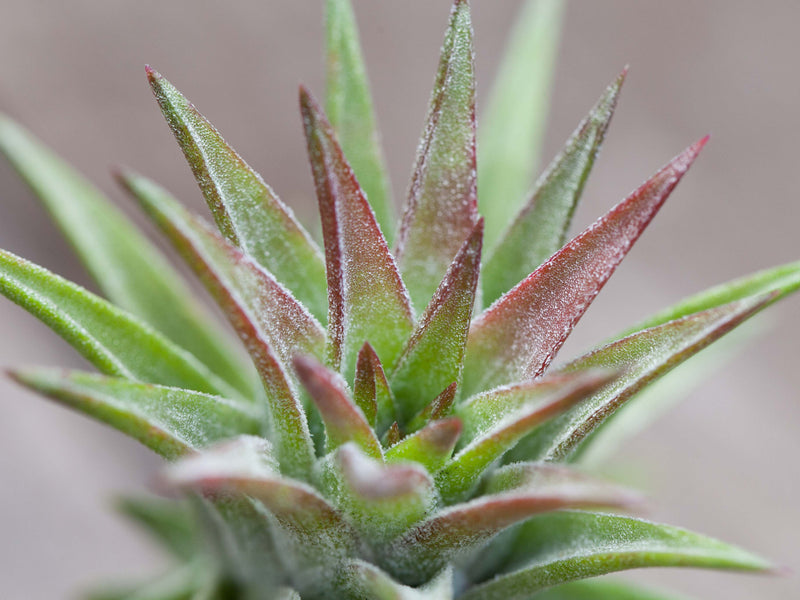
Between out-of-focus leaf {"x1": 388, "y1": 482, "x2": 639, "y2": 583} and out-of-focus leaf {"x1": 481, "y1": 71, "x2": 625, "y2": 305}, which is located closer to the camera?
out-of-focus leaf {"x1": 388, "y1": 482, "x2": 639, "y2": 583}

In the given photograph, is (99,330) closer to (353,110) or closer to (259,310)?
(259,310)

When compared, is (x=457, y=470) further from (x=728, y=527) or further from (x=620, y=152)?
(x=620, y=152)

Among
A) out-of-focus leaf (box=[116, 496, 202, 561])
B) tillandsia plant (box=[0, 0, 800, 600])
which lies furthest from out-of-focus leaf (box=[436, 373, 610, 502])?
out-of-focus leaf (box=[116, 496, 202, 561])

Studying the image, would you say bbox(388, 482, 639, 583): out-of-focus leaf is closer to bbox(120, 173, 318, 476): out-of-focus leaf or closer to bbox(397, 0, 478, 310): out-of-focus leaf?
bbox(120, 173, 318, 476): out-of-focus leaf

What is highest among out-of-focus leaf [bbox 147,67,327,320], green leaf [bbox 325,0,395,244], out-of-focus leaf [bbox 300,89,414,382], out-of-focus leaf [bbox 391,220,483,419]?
green leaf [bbox 325,0,395,244]

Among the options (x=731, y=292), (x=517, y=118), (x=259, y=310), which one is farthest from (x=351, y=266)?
(x=517, y=118)

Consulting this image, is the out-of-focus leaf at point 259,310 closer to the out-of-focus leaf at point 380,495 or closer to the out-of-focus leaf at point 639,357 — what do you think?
the out-of-focus leaf at point 380,495

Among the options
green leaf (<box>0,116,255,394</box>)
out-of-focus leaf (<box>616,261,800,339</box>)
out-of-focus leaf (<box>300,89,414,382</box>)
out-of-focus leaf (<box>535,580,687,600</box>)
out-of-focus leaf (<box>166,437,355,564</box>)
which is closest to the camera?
out-of-focus leaf (<box>166,437,355,564</box>)
